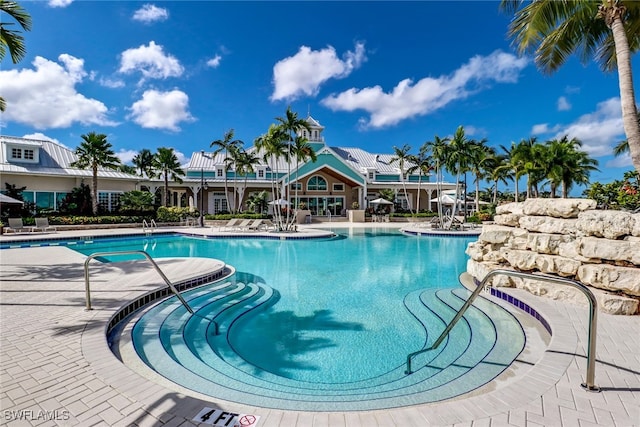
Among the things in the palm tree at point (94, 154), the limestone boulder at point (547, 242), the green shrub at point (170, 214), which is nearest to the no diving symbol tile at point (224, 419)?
the limestone boulder at point (547, 242)

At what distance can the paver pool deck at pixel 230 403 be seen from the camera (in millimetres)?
2590

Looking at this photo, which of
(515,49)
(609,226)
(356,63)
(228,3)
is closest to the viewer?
(609,226)

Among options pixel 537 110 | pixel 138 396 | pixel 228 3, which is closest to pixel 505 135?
pixel 537 110

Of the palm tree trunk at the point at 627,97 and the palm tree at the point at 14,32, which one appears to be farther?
the palm tree at the point at 14,32

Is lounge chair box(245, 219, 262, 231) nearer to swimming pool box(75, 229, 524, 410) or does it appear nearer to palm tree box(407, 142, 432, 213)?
swimming pool box(75, 229, 524, 410)

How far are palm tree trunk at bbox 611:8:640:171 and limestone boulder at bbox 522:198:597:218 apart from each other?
1.13m

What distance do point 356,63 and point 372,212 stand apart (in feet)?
53.4

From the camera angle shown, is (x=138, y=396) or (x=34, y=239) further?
(x=34, y=239)

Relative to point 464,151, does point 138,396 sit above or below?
below

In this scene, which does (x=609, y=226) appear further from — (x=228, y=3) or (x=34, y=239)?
(x=34, y=239)

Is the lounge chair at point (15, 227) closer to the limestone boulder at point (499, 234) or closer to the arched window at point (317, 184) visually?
the arched window at point (317, 184)

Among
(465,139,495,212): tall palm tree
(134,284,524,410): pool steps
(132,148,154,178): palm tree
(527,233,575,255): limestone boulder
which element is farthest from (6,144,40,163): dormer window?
(465,139,495,212): tall palm tree

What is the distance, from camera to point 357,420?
2.63m

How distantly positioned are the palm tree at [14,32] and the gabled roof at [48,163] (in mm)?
18543
